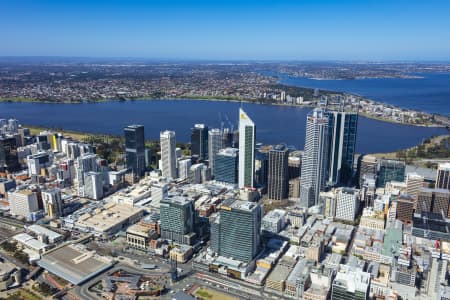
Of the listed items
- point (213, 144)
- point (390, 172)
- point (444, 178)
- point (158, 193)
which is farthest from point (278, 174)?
point (444, 178)

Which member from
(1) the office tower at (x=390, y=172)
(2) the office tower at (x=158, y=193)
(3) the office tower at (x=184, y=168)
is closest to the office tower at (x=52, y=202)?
(2) the office tower at (x=158, y=193)

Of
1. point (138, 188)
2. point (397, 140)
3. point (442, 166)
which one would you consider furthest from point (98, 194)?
point (397, 140)

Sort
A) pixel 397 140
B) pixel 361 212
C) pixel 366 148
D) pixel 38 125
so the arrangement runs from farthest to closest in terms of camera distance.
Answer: pixel 38 125, pixel 397 140, pixel 366 148, pixel 361 212

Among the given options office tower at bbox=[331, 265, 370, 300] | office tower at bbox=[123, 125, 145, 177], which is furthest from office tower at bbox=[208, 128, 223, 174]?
office tower at bbox=[331, 265, 370, 300]

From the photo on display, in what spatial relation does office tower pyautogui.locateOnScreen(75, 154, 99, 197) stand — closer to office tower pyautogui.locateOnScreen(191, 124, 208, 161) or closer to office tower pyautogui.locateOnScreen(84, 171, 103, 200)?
office tower pyautogui.locateOnScreen(84, 171, 103, 200)

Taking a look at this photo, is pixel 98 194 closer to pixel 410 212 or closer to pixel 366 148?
pixel 410 212

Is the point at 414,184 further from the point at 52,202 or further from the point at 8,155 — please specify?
the point at 8,155

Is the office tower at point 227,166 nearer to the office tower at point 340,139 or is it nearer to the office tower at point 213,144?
the office tower at point 213,144
